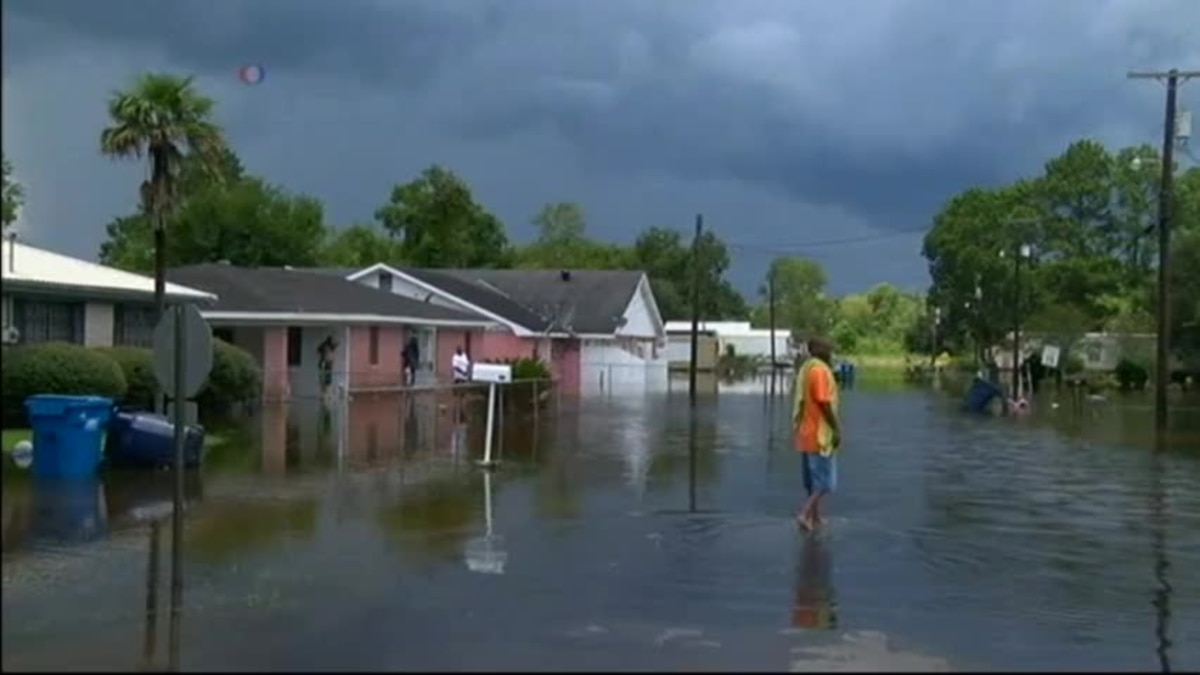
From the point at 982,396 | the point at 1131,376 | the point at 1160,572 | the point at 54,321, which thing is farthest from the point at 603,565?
the point at 1131,376

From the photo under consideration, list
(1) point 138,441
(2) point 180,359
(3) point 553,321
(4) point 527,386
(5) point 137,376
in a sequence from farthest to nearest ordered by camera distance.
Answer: (3) point 553,321
(4) point 527,386
(5) point 137,376
(1) point 138,441
(2) point 180,359

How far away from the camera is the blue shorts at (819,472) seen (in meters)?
14.9

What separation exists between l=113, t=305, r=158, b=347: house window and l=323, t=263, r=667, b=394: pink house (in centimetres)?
1795

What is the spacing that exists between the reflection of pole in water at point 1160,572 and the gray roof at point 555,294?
4624 centimetres

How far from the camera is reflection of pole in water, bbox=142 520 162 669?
299 inches

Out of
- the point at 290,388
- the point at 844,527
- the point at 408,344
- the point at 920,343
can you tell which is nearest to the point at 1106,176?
the point at 920,343

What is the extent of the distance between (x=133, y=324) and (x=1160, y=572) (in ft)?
77.2

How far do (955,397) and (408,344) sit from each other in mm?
20077

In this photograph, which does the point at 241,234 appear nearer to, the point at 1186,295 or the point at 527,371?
the point at 527,371

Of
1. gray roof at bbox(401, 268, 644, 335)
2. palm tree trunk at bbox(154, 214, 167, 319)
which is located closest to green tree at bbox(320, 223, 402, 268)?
gray roof at bbox(401, 268, 644, 335)

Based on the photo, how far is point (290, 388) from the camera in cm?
4162

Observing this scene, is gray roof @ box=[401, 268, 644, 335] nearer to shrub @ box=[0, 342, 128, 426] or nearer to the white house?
the white house

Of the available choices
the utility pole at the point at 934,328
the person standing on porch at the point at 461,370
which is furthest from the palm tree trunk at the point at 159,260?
the utility pole at the point at 934,328

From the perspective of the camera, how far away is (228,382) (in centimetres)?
3150
